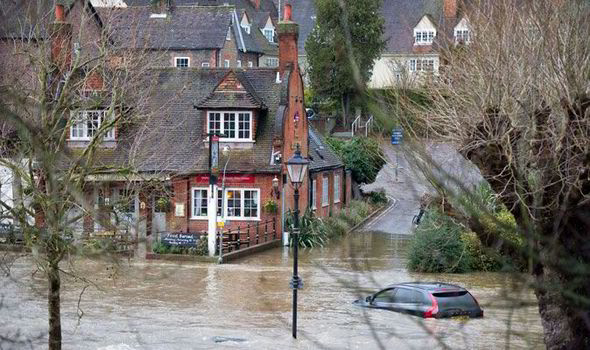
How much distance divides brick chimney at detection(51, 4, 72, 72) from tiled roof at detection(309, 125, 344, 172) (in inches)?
548

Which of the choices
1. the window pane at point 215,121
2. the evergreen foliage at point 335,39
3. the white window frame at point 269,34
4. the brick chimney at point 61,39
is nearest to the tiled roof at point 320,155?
the evergreen foliage at point 335,39

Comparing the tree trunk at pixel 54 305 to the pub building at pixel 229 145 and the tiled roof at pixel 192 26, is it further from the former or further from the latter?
the tiled roof at pixel 192 26

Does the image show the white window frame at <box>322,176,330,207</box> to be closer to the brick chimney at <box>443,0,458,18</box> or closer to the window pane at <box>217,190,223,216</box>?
the window pane at <box>217,190,223,216</box>

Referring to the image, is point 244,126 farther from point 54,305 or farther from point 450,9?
point 54,305

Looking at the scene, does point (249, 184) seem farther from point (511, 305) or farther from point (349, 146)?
point (511, 305)

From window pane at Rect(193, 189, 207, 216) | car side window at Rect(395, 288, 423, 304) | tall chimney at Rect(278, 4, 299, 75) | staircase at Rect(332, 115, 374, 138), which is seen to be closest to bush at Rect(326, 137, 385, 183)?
staircase at Rect(332, 115, 374, 138)

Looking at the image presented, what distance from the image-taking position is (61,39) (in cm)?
2908

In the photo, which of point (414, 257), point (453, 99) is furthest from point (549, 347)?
point (414, 257)

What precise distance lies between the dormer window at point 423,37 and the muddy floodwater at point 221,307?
7.57 metres

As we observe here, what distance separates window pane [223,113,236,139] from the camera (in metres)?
40.6

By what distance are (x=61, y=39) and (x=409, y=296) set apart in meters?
13.2

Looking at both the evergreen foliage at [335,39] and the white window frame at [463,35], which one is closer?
the white window frame at [463,35]

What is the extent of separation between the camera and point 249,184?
39750 millimetres

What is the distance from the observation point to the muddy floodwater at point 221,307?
21.0 meters
